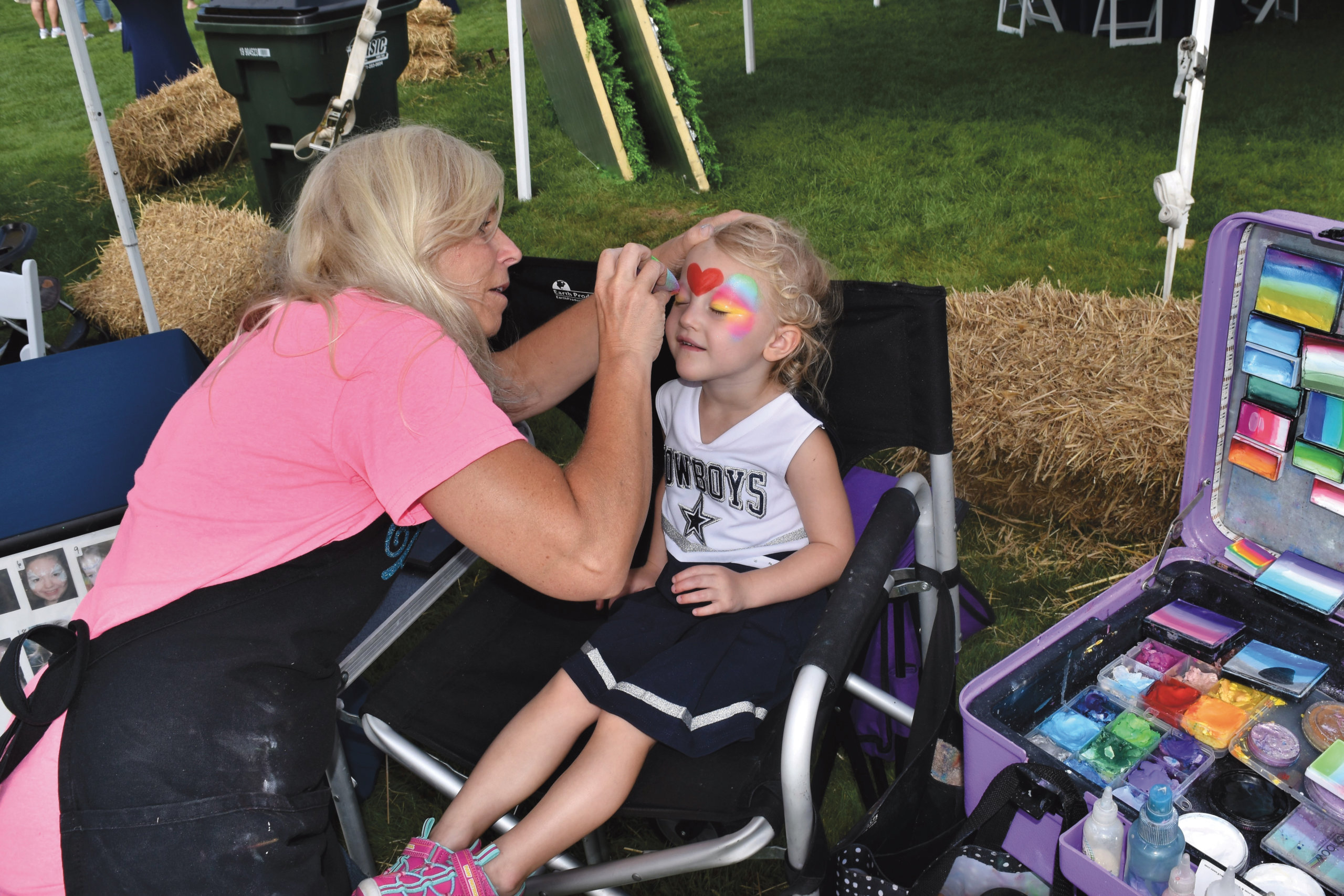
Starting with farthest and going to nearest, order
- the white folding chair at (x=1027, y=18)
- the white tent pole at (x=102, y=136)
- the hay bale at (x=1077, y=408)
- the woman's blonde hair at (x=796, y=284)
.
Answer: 1. the white folding chair at (x=1027, y=18)
2. the hay bale at (x=1077, y=408)
3. the white tent pole at (x=102, y=136)
4. the woman's blonde hair at (x=796, y=284)

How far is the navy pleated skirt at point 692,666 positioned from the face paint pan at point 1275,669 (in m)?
0.69

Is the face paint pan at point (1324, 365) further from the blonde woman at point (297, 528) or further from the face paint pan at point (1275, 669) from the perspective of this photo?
the blonde woman at point (297, 528)

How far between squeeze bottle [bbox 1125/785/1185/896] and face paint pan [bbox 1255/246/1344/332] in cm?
72

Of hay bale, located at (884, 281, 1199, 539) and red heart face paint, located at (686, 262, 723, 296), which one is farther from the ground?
red heart face paint, located at (686, 262, 723, 296)

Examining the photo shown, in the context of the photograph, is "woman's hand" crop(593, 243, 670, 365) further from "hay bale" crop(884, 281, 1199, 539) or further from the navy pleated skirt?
"hay bale" crop(884, 281, 1199, 539)

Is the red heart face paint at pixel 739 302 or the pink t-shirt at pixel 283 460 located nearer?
the pink t-shirt at pixel 283 460

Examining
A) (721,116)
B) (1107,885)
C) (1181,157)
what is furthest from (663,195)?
(1107,885)

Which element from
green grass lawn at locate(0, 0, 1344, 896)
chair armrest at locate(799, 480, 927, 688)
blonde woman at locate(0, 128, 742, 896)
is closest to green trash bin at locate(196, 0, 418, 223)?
green grass lawn at locate(0, 0, 1344, 896)

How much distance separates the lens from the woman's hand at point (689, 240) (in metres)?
1.88

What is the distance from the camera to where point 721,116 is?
6.98m

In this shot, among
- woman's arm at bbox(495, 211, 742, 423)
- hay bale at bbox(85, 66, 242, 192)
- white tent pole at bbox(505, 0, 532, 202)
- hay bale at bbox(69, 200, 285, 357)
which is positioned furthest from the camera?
hay bale at bbox(85, 66, 242, 192)

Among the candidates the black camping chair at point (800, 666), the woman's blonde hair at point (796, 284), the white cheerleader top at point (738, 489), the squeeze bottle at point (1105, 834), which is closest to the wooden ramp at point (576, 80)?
the black camping chair at point (800, 666)

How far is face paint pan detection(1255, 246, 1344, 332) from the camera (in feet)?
4.61

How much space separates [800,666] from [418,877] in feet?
2.02
